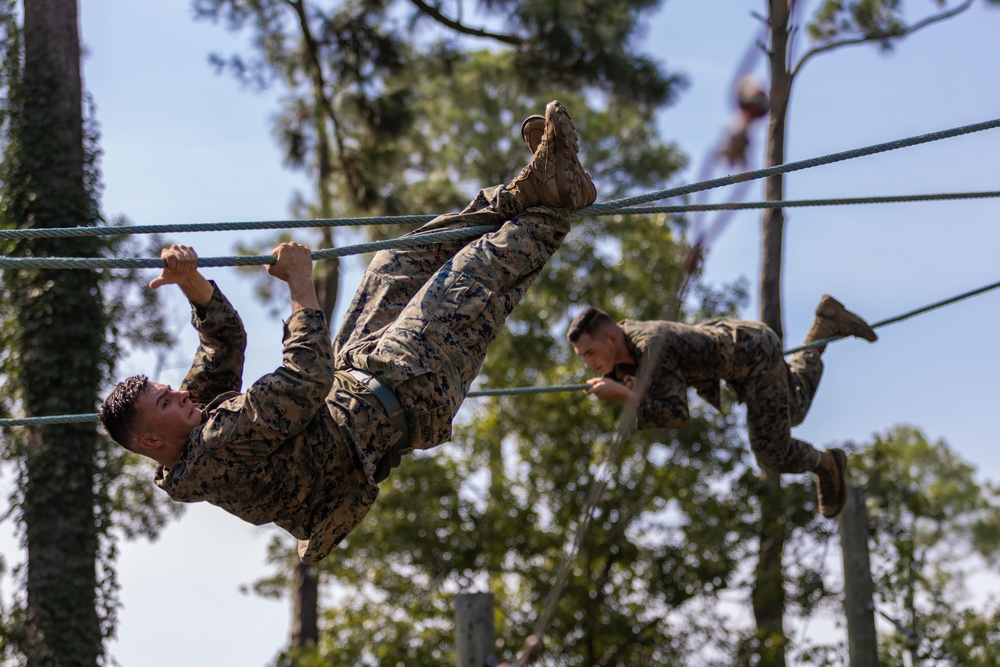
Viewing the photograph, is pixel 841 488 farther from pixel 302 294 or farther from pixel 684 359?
pixel 302 294

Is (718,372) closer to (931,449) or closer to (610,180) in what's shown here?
(610,180)

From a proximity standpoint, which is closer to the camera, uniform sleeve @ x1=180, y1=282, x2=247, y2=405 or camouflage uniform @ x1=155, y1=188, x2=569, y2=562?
camouflage uniform @ x1=155, y1=188, x2=569, y2=562

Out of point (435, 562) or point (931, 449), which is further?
point (931, 449)

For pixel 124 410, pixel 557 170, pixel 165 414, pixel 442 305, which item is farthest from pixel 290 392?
pixel 557 170

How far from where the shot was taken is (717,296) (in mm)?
15969

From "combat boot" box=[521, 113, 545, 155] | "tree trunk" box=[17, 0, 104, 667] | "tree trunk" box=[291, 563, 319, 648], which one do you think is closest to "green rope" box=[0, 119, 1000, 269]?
"combat boot" box=[521, 113, 545, 155]

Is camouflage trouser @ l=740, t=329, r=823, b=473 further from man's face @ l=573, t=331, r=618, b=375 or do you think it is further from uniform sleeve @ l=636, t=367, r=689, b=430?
man's face @ l=573, t=331, r=618, b=375

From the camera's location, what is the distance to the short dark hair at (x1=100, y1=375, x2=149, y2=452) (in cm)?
401

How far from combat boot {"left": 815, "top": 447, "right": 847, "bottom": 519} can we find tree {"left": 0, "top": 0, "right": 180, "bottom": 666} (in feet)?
19.7

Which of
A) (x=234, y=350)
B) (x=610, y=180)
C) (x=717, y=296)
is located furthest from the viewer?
(x=610, y=180)

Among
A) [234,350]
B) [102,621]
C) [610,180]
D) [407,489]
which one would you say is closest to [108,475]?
[102,621]

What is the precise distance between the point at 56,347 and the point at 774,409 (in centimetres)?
654

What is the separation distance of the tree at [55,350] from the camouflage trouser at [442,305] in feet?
19.6

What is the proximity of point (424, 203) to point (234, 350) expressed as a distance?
13447mm
